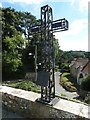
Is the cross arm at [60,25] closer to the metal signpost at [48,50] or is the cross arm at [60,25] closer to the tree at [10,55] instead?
the metal signpost at [48,50]

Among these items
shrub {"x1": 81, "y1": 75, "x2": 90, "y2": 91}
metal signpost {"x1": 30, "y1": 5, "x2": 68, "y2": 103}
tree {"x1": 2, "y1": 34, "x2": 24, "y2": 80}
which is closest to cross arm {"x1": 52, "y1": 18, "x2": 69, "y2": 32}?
metal signpost {"x1": 30, "y1": 5, "x2": 68, "y2": 103}

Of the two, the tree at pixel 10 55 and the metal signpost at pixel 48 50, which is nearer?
the metal signpost at pixel 48 50

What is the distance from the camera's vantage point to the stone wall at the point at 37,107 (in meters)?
5.34

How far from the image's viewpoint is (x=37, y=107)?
620cm

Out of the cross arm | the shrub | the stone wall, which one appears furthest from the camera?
the shrub

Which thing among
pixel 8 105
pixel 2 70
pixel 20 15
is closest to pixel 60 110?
pixel 8 105

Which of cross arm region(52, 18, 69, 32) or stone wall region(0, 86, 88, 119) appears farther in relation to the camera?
cross arm region(52, 18, 69, 32)

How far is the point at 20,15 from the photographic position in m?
32.4

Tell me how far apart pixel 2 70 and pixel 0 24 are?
578 centimetres

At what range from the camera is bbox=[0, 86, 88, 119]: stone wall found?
17.5ft

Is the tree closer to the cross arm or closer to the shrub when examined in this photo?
the shrub

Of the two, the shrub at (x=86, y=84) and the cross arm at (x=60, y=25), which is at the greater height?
the cross arm at (x=60, y=25)

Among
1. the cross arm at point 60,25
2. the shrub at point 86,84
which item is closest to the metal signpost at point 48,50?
the cross arm at point 60,25

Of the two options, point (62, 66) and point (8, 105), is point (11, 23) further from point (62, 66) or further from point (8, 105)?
point (62, 66)
